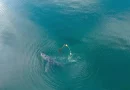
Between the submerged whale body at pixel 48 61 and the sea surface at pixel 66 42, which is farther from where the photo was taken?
the submerged whale body at pixel 48 61

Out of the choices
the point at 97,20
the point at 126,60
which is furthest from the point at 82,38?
the point at 126,60

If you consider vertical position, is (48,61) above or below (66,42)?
below

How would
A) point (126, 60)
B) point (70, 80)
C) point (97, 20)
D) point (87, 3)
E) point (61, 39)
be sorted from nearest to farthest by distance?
point (70, 80) → point (126, 60) → point (61, 39) → point (97, 20) → point (87, 3)

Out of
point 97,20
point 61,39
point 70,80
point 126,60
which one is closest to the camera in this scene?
point 70,80

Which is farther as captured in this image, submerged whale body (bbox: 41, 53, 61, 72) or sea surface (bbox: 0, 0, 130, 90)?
submerged whale body (bbox: 41, 53, 61, 72)

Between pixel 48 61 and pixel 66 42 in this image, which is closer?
pixel 48 61

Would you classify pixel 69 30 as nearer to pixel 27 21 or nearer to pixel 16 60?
pixel 27 21

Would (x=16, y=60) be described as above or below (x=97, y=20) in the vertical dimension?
below

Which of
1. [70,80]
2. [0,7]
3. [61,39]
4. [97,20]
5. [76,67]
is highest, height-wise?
[0,7]
